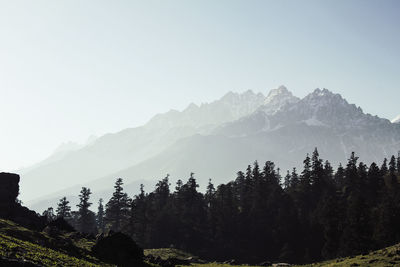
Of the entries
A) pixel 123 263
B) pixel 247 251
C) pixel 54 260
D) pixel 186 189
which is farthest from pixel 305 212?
pixel 54 260

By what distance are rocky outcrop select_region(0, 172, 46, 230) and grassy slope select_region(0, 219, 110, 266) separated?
374 inches

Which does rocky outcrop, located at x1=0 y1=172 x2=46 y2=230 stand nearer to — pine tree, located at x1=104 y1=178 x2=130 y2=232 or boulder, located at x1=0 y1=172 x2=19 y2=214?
boulder, located at x1=0 y1=172 x2=19 y2=214

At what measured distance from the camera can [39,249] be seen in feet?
145

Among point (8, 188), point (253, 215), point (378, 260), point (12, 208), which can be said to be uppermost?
point (8, 188)

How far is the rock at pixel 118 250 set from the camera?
5125cm

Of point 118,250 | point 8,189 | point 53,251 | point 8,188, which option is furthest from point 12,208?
point 118,250

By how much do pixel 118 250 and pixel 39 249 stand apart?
10.9 metres

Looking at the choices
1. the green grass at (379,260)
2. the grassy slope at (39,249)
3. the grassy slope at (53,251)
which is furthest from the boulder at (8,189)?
the green grass at (379,260)

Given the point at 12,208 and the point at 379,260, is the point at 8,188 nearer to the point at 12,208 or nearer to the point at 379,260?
the point at 12,208

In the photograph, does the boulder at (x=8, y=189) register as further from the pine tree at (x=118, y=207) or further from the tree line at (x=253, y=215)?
the pine tree at (x=118, y=207)

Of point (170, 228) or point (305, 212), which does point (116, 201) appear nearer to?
point (170, 228)

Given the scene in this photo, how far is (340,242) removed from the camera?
86.8 metres

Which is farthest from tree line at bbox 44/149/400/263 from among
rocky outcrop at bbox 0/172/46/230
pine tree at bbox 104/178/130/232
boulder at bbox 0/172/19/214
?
rocky outcrop at bbox 0/172/46/230

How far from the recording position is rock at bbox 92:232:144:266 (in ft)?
168
